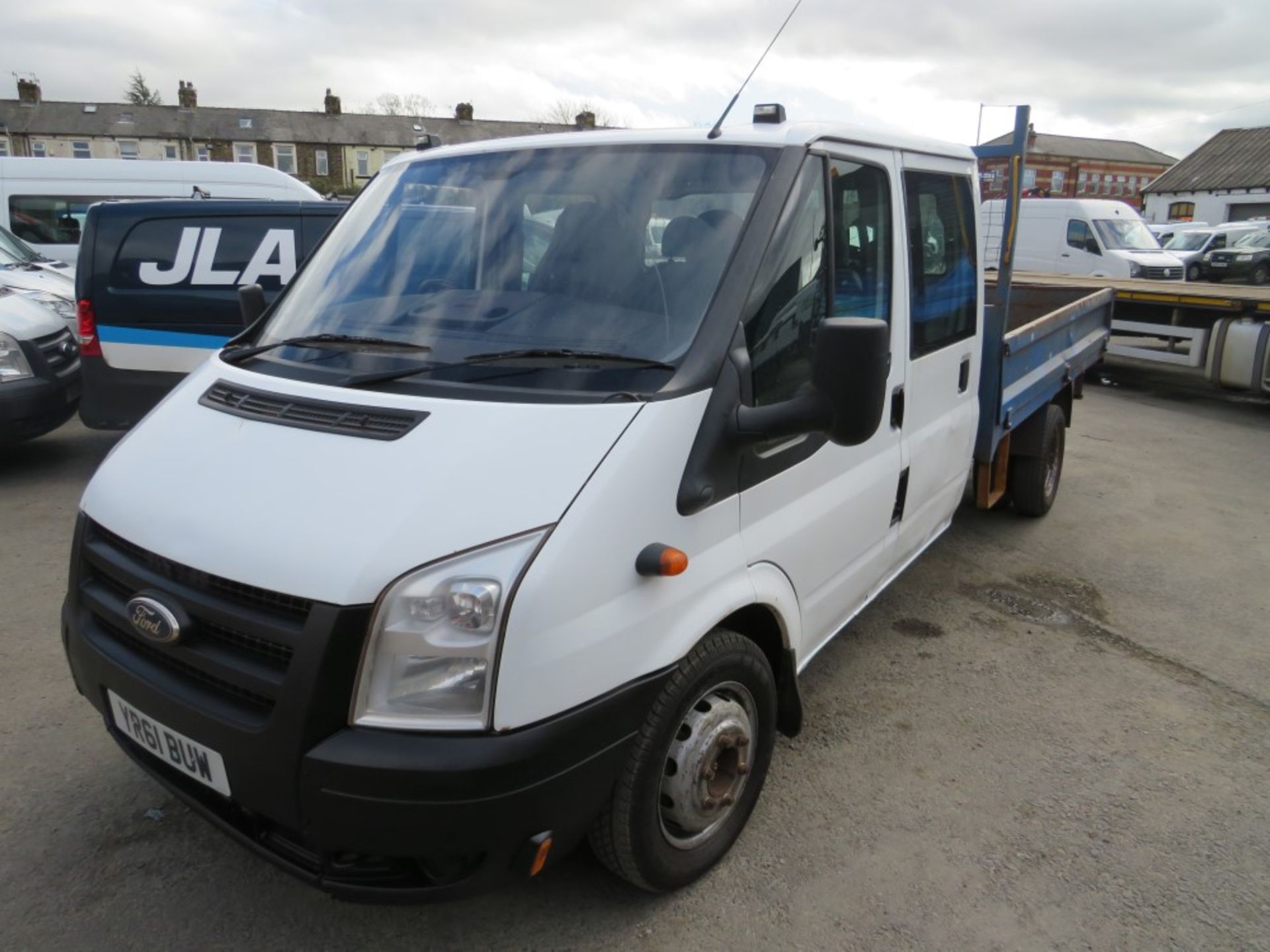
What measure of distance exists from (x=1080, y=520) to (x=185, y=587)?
233 inches

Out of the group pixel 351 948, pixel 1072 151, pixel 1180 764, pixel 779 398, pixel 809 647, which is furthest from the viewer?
pixel 1072 151

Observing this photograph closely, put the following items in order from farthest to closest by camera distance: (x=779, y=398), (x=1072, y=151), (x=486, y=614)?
1. (x=1072, y=151)
2. (x=779, y=398)
3. (x=486, y=614)

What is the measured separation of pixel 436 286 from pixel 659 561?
1.31 m

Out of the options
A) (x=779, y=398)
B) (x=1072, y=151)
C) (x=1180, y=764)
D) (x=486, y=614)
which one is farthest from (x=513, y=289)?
(x=1072, y=151)

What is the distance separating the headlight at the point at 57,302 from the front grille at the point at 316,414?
20.0ft

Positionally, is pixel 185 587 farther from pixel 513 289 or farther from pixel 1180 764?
pixel 1180 764

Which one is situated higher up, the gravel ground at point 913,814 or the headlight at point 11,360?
the headlight at point 11,360

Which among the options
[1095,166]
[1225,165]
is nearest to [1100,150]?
[1095,166]

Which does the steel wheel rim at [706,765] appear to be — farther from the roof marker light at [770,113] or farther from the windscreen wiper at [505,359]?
the roof marker light at [770,113]

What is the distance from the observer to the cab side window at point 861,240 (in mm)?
2965

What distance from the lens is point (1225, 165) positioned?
166ft

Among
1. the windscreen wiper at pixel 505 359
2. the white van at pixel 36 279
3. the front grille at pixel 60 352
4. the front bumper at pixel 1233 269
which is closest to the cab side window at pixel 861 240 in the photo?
the windscreen wiper at pixel 505 359

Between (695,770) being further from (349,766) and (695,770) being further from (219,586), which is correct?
(219,586)

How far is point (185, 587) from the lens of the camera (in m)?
2.17
